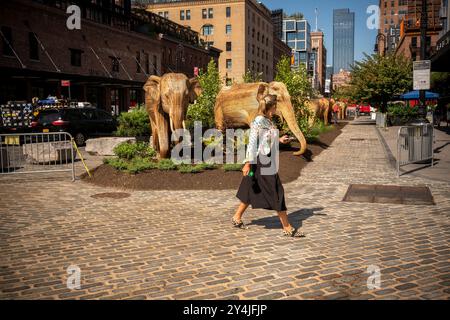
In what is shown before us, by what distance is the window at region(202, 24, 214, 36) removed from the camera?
78188 mm

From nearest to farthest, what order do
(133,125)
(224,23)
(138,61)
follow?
1. (133,125)
2. (138,61)
3. (224,23)

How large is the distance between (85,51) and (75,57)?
1410mm

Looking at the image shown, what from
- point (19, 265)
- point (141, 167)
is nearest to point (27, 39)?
point (141, 167)

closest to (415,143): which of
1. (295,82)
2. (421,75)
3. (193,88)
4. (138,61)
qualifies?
(421,75)

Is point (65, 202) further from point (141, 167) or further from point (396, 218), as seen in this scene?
point (396, 218)

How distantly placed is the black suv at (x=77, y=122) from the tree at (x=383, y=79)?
73.9ft

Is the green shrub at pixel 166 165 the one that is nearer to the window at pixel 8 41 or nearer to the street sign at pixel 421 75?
the street sign at pixel 421 75

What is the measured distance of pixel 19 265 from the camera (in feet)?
16.6

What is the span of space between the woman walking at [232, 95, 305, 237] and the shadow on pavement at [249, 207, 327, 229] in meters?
0.59

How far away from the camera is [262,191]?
20.0ft

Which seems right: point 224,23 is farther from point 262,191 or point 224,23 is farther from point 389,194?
point 262,191

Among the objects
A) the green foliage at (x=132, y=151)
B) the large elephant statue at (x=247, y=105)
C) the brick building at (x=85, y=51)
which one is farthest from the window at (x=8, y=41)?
the large elephant statue at (x=247, y=105)

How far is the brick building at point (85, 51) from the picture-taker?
2816cm

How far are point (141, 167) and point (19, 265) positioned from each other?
5.79 m
